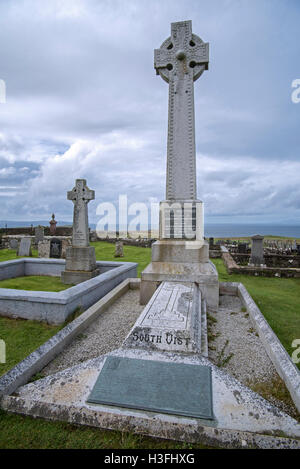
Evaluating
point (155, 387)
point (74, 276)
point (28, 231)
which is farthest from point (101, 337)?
point (28, 231)

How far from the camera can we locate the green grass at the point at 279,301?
455 cm

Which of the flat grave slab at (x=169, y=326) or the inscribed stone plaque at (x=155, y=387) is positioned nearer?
the inscribed stone plaque at (x=155, y=387)

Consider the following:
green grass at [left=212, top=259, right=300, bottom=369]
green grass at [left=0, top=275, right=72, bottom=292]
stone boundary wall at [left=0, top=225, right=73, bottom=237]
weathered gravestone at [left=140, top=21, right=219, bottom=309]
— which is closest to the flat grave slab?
weathered gravestone at [left=140, top=21, right=219, bottom=309]

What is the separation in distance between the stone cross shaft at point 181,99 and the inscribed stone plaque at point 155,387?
4.24 metres

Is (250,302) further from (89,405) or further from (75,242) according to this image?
(75,242)

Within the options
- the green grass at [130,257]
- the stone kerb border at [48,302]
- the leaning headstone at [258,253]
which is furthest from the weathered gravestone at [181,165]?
the leaning headstone at [258,253]

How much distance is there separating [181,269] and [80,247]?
441cm

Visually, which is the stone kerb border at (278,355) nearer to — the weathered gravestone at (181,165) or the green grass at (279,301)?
the green grass at (279,301)

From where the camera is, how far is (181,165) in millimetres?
6234

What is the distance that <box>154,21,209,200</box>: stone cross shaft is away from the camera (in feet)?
20.4

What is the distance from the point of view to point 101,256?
1412 cm
